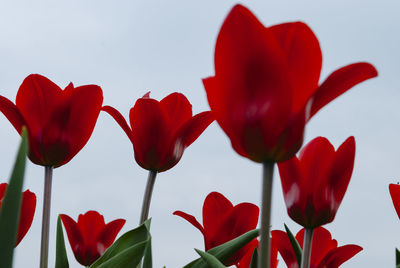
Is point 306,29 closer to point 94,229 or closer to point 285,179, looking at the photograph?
point 285,179

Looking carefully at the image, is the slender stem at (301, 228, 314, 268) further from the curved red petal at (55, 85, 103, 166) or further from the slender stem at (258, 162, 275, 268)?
the curved red petal at (55, 85, 103, 166)

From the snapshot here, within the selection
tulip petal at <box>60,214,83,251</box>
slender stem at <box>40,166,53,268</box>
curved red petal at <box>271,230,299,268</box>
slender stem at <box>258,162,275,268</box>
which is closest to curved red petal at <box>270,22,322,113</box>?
slender stem at <box>258,162,275,268</box>

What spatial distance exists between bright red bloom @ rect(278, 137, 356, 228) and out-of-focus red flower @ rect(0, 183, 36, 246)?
0.62m

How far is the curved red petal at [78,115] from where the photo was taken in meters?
1.10

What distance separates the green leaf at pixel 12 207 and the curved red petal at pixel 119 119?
531 mm

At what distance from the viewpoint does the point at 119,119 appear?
1198 millimetres

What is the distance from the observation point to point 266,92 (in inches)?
24.5

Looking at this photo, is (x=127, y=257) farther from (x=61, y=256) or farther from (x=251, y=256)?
(x=251, y=256)

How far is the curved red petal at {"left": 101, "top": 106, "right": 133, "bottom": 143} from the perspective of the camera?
1195 millimetres

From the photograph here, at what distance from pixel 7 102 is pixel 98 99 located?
0.59ft

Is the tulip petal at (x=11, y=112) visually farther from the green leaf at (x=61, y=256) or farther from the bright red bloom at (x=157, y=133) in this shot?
Answer: the green leaf at (x=61, y=256)

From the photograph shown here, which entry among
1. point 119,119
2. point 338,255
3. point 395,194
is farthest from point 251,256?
point 119,119

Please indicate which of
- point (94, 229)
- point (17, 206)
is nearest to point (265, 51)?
point (17, 206)

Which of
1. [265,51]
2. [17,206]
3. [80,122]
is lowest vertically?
[17,206]
